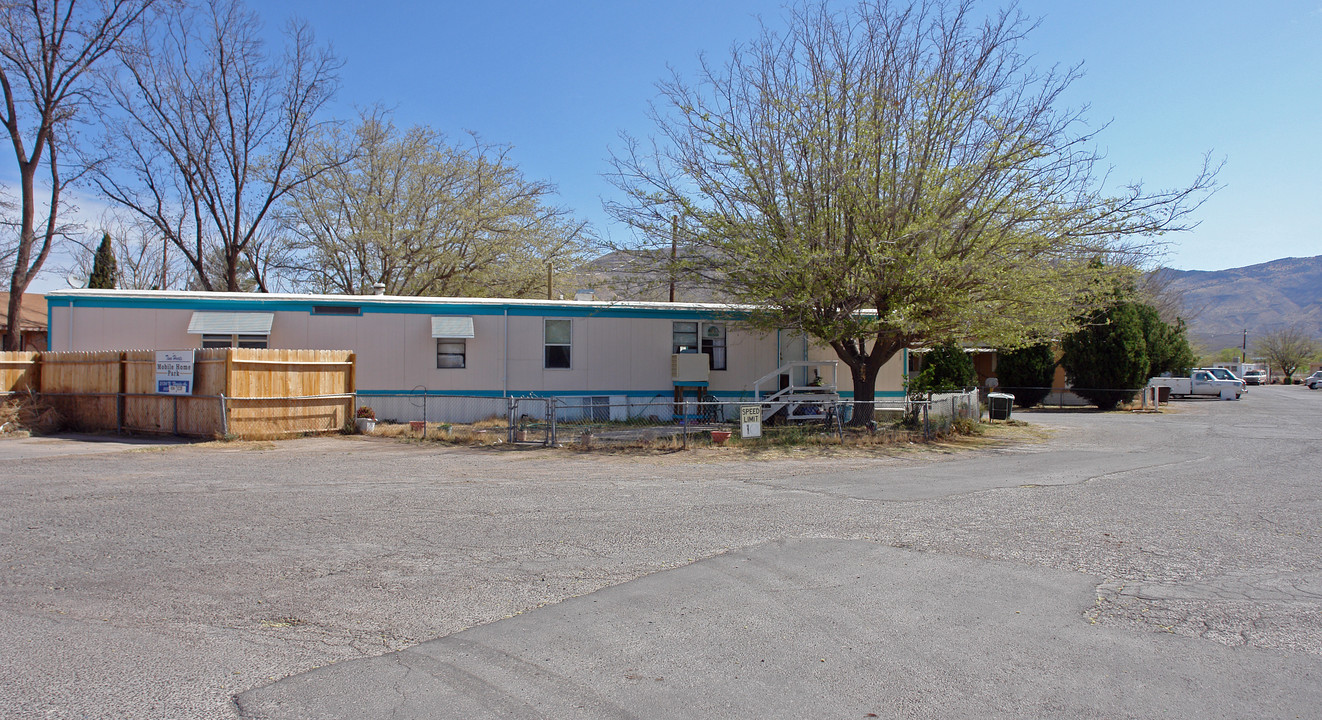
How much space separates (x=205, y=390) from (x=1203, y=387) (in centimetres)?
4249

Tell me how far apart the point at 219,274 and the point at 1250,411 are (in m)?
44.4

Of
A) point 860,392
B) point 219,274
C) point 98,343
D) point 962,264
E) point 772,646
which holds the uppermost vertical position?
point 219,274

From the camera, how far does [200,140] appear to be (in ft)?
88.5

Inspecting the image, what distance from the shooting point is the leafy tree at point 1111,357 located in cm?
2897

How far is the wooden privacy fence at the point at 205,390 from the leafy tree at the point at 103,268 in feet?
71.7

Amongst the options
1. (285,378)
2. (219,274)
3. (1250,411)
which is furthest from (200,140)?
(1250,411)

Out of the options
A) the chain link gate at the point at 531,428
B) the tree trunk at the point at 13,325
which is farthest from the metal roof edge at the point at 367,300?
the tree trunk at the point at 13,325

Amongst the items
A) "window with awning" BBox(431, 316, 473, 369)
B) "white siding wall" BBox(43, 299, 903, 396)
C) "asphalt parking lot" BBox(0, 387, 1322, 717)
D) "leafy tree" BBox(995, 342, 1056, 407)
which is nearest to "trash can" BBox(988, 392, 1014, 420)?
"white siding wall" BBox(43, 299, 903, 396)

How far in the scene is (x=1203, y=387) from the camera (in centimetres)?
3781

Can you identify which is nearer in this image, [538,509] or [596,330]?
[538,509]

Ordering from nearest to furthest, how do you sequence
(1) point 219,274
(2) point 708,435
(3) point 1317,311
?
(2) point 708,435 < (1) point 219,274 < (3) point 1317,311

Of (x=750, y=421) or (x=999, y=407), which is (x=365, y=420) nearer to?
(x=750, y=421)

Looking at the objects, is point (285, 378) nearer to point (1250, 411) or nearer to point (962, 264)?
point (962, 264)

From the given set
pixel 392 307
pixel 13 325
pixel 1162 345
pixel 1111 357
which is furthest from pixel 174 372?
pixel 1162 345
